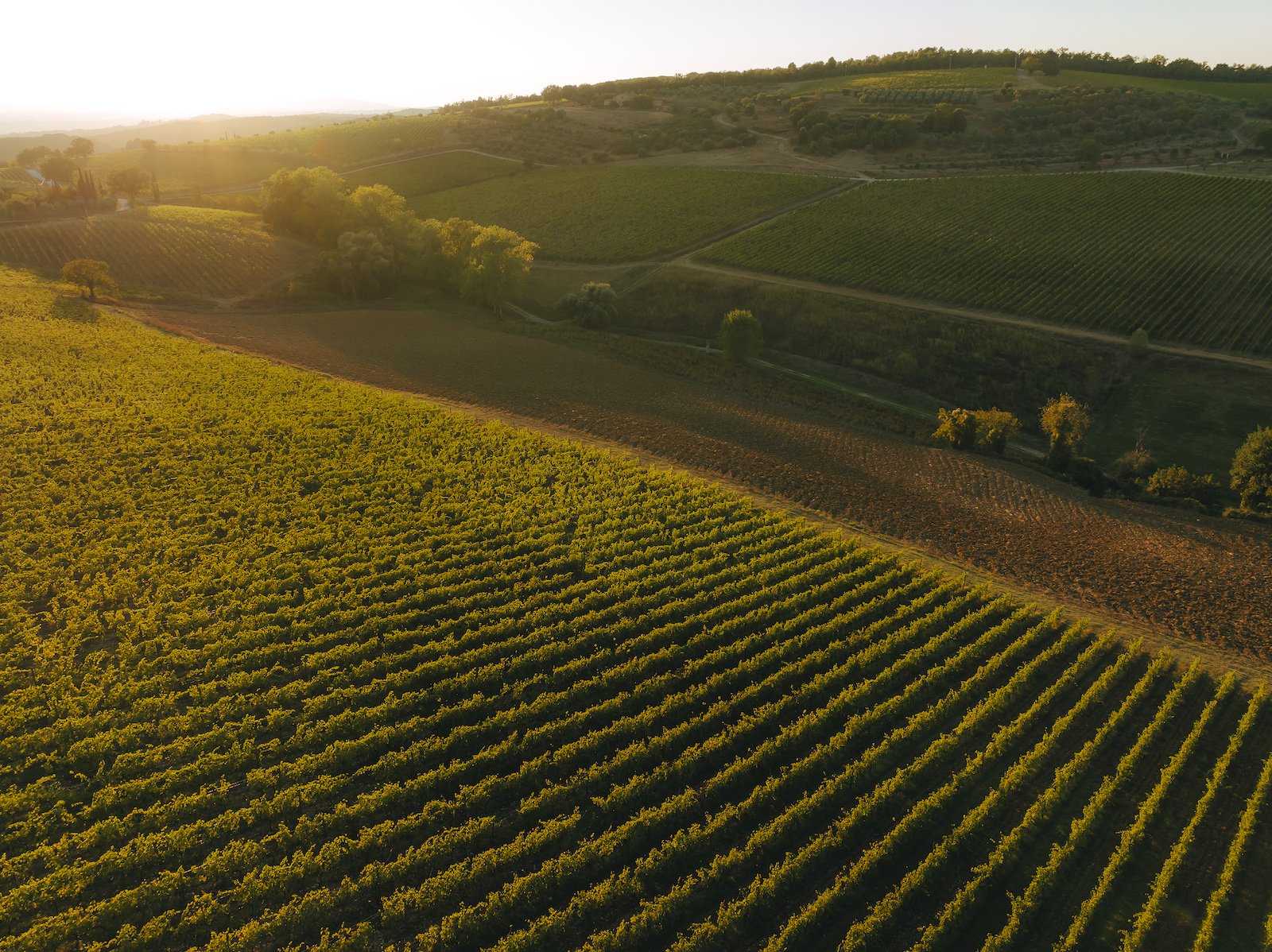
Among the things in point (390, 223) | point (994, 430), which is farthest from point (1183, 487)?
point (390, 223)

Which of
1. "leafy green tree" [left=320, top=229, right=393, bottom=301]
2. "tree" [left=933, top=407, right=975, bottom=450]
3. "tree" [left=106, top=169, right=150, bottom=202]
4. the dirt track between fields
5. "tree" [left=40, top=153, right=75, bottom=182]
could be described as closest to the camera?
the dirt track between fields

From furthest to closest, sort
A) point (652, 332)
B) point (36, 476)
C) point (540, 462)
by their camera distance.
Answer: point (652, 332) < point (540, 462) < point (36, 476)

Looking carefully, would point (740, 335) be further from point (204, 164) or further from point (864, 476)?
point (204, 164)

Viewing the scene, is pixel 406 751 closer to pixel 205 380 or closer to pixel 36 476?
pixel 36 476

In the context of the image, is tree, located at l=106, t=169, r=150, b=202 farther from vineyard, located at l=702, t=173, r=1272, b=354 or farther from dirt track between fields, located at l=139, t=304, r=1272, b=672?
vineyard, located at l=702, t=173, r=1272, b=354

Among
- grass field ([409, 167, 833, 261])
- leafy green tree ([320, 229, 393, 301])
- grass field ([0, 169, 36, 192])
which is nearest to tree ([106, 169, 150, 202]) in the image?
grass field ([0, 169, 36, 192])

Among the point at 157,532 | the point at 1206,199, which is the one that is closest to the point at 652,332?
the point at 157,532
